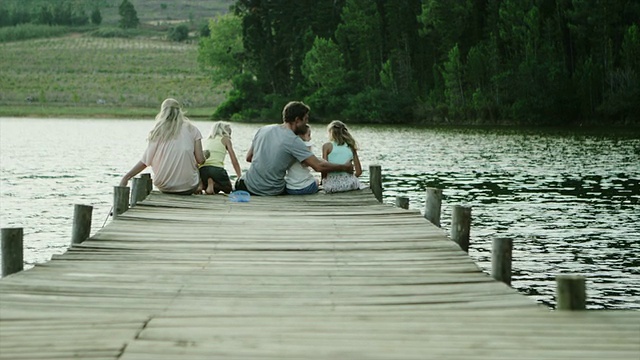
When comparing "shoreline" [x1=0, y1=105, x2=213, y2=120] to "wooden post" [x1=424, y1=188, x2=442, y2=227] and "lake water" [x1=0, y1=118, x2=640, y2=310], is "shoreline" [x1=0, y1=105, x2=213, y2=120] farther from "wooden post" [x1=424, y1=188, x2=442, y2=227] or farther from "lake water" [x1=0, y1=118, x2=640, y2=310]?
"wooden post" [x1=424, y1=188, x2=442, y2=227]

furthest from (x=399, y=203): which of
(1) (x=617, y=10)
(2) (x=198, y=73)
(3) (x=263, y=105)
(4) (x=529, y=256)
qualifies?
(2) (x=198, y=73)

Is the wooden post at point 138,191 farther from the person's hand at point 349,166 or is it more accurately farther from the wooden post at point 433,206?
the wooden post at point 433,206

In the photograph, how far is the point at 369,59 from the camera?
9356 centimetres

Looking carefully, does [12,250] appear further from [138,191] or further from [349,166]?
[349,166]

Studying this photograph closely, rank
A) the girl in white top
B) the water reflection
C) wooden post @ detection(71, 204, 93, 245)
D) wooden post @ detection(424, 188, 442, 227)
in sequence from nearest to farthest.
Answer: wooden post @ detection(71, 204, 93, 245) → wooden post @ detection(424, 188, 442, 227) → the girl in white top → the water reflection

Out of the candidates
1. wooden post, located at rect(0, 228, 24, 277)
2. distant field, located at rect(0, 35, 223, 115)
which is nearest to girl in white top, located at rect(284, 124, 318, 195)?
wooden post, located at rect(0, 228, 24, 277)

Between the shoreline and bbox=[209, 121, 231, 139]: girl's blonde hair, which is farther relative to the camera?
the shoreline

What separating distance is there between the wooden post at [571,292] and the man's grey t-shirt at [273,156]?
6908 mm

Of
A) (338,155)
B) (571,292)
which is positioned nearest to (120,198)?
(338,155)

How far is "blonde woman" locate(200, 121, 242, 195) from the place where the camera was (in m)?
15.0

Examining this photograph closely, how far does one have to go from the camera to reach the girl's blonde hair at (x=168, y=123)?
45.6 ft

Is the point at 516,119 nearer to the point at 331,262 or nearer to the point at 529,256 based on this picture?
the point at 529,256

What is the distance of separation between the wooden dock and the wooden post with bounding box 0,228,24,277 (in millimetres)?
465

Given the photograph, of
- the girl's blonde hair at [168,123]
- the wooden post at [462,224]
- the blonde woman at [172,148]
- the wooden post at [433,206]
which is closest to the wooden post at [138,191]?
the blonde woman at [172,148]
